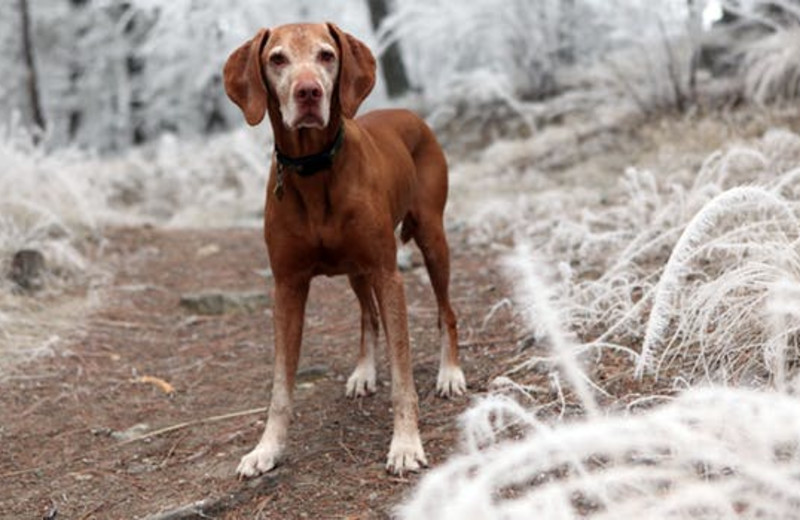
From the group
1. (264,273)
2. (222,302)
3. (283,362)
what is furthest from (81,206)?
(283,362)

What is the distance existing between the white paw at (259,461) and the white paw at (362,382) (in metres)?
0.80

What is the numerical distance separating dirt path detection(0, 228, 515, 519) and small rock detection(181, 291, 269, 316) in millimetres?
66

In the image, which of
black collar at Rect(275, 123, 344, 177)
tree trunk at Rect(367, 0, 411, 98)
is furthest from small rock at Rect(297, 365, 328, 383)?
tree trunk at Rect(367, 0, 411, 98)

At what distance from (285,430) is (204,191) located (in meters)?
8.31

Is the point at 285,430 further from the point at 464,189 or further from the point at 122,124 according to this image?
the point at 122,124

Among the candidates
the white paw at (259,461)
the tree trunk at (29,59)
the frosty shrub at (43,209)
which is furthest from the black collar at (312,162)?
the tree trunk at (29,59)

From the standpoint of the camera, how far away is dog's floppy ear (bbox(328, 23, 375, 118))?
320 cm

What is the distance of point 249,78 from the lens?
10.4ft

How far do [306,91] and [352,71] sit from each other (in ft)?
1.16

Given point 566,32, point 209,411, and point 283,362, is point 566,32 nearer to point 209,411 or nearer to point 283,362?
point 209,411

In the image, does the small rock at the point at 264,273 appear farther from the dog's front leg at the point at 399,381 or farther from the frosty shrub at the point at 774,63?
the frosty shrub at the point at 774,63

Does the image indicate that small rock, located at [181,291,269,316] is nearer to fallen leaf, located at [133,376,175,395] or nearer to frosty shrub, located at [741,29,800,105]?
fallen leaf, located at [133,376,175,395]

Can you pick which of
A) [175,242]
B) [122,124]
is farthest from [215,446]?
[122,124]

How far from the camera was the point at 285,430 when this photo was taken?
3254mm
